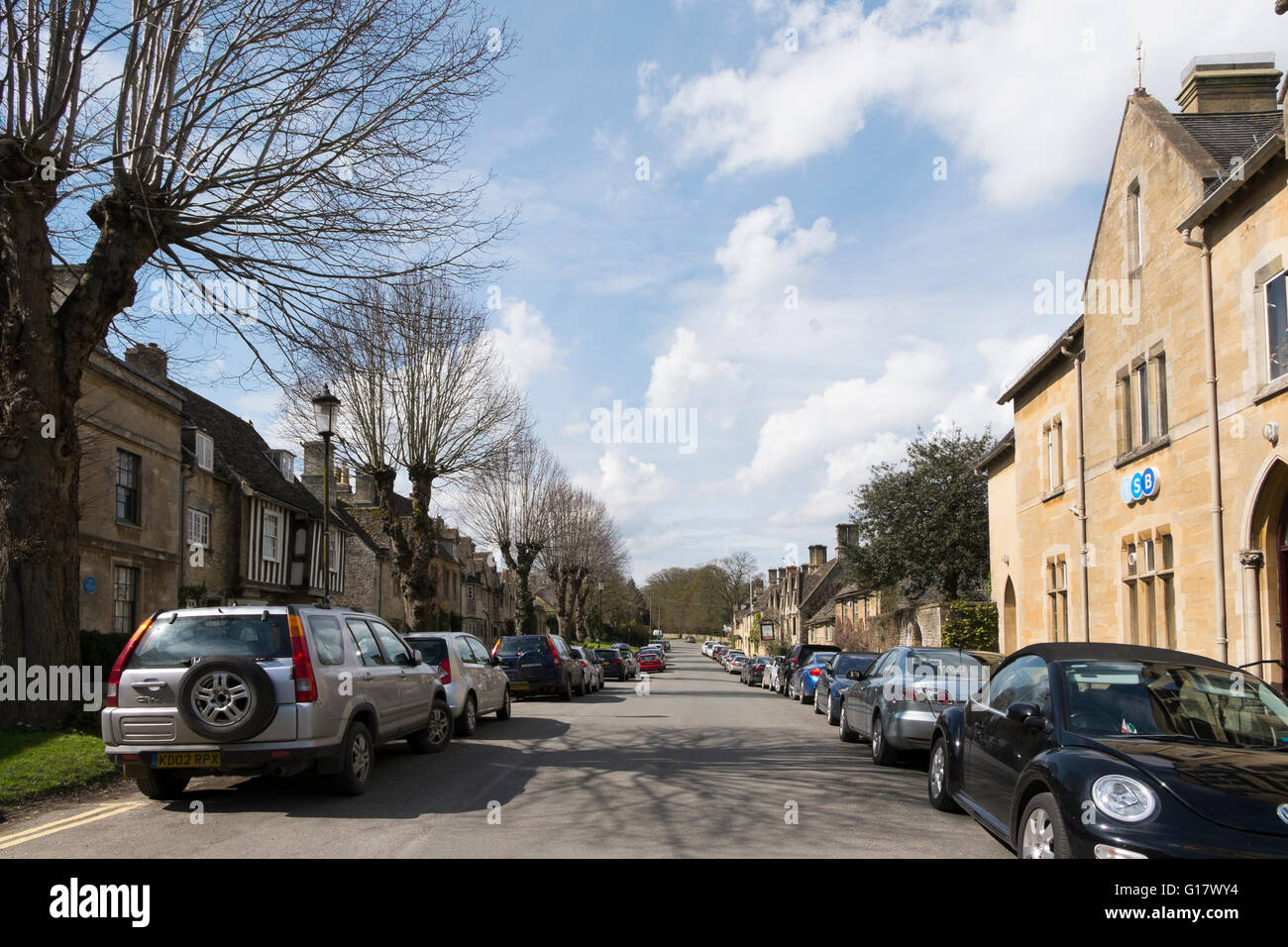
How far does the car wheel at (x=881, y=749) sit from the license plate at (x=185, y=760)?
741 cm

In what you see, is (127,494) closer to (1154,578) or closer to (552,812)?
(552,812)

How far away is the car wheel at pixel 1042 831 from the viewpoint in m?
5.43

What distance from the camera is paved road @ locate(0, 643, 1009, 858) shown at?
23.2 feet

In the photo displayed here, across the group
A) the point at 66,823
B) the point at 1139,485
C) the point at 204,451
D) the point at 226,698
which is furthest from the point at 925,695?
the point at 204,451

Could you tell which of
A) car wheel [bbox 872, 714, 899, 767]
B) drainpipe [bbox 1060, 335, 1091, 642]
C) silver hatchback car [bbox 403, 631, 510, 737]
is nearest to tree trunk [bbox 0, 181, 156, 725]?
silver hatchback car [bbox 403, 631, 510, 737]

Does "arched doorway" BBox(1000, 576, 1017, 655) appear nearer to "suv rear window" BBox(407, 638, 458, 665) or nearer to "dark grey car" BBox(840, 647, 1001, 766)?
"dark grey car" BBox(840, 647, 1001, 766)

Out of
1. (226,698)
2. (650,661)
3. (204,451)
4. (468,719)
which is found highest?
(204,451)

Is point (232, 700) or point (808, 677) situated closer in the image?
point (232, 700)

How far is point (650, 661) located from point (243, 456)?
26126 millimetres

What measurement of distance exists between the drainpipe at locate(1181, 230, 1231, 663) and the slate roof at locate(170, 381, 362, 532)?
24452mm

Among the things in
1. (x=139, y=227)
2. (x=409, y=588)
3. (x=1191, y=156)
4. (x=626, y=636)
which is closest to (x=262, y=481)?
(x=409, y=588)

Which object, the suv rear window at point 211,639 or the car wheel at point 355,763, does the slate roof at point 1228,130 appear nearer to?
the car wheel at point 355,763

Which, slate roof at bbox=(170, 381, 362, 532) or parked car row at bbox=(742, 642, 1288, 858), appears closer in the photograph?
parked car row at bbox=(742, 642, 1288, 858)

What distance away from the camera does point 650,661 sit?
52281 mm
